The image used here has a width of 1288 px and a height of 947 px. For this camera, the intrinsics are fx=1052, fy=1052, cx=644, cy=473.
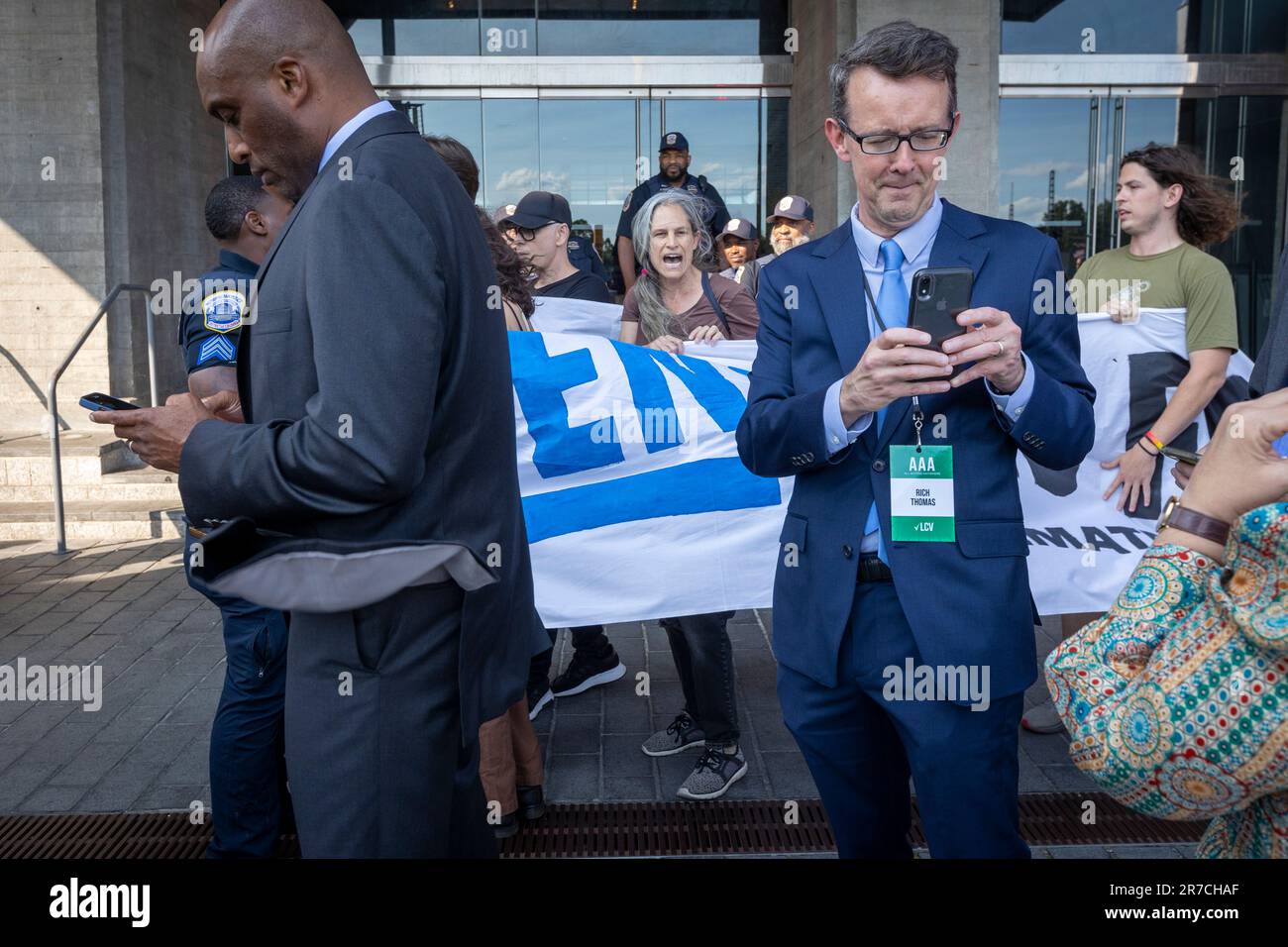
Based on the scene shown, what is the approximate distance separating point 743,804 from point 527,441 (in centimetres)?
170

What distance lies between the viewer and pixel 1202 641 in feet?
4.27

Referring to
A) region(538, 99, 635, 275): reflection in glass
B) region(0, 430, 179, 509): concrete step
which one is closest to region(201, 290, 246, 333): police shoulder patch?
region(0, 430, 179, 509): concrete step

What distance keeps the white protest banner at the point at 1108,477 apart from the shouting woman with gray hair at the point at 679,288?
61.9 inches

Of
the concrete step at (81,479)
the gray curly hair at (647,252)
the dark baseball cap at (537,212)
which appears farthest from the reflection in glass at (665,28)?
the gray curly hair at (647,252)

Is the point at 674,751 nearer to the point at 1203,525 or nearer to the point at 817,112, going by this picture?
the point at 1203,525

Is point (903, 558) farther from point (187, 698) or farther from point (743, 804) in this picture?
point (187, 698)

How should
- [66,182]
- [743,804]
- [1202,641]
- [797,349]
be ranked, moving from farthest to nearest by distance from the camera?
1. [66,182]
2. [743,804]
3. [797,349]
4. [1202,641]

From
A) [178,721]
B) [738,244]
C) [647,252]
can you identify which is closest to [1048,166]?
[738,244]

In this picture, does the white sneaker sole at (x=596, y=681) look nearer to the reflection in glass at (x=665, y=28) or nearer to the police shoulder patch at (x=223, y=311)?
the police shoulder patch at (x=223, y=311)

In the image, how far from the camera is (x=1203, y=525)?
54.4 inches

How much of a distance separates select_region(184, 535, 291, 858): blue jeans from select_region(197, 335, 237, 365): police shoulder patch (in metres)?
0.61

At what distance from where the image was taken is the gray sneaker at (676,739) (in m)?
4.53

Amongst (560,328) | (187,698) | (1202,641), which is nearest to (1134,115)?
(560,328)
